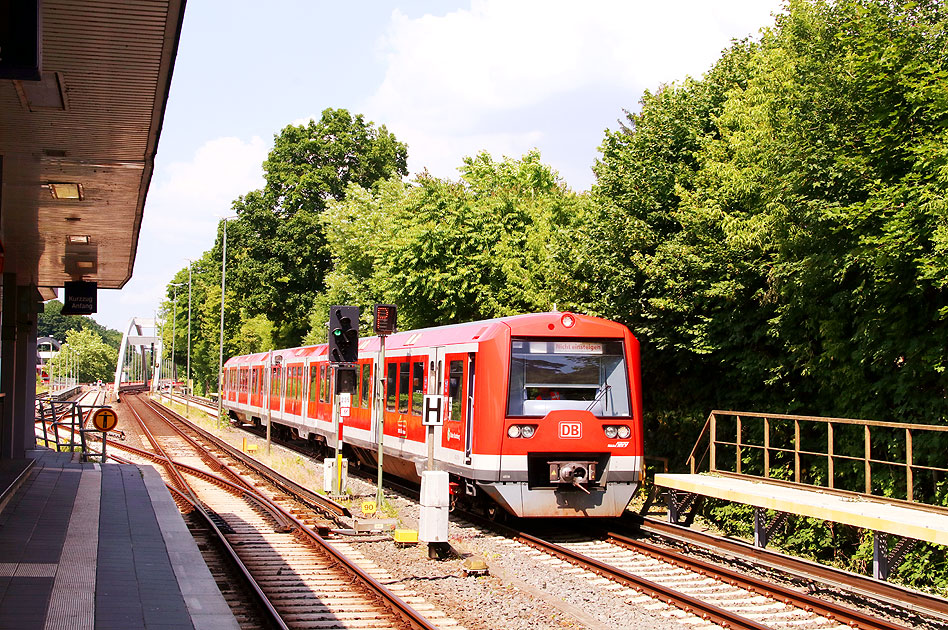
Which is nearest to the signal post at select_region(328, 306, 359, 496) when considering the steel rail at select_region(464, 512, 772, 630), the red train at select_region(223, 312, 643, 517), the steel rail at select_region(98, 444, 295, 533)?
the red train at select_region(223, 312, 643, 517)

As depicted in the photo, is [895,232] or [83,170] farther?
[895,232]

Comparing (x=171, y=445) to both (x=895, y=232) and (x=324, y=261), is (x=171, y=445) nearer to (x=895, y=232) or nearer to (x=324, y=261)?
(x=324, y=261)

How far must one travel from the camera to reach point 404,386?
17.0 m

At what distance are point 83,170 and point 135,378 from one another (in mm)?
157134

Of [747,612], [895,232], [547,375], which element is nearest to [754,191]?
[895,232]

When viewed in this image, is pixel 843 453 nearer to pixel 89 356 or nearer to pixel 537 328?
pixel 537 328

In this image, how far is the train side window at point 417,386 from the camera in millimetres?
15992

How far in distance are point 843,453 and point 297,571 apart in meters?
8.81

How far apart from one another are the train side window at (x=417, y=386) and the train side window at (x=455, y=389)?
1517 mm

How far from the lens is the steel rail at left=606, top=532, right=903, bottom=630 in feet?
27.3

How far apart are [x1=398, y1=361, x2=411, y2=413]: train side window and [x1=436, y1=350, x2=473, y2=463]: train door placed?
1827mm

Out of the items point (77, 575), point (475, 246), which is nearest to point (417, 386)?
point (77, 575)

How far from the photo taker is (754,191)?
15609 mm

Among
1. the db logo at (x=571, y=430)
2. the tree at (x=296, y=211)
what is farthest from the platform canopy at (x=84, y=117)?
the tree at (x=296, y=211)
